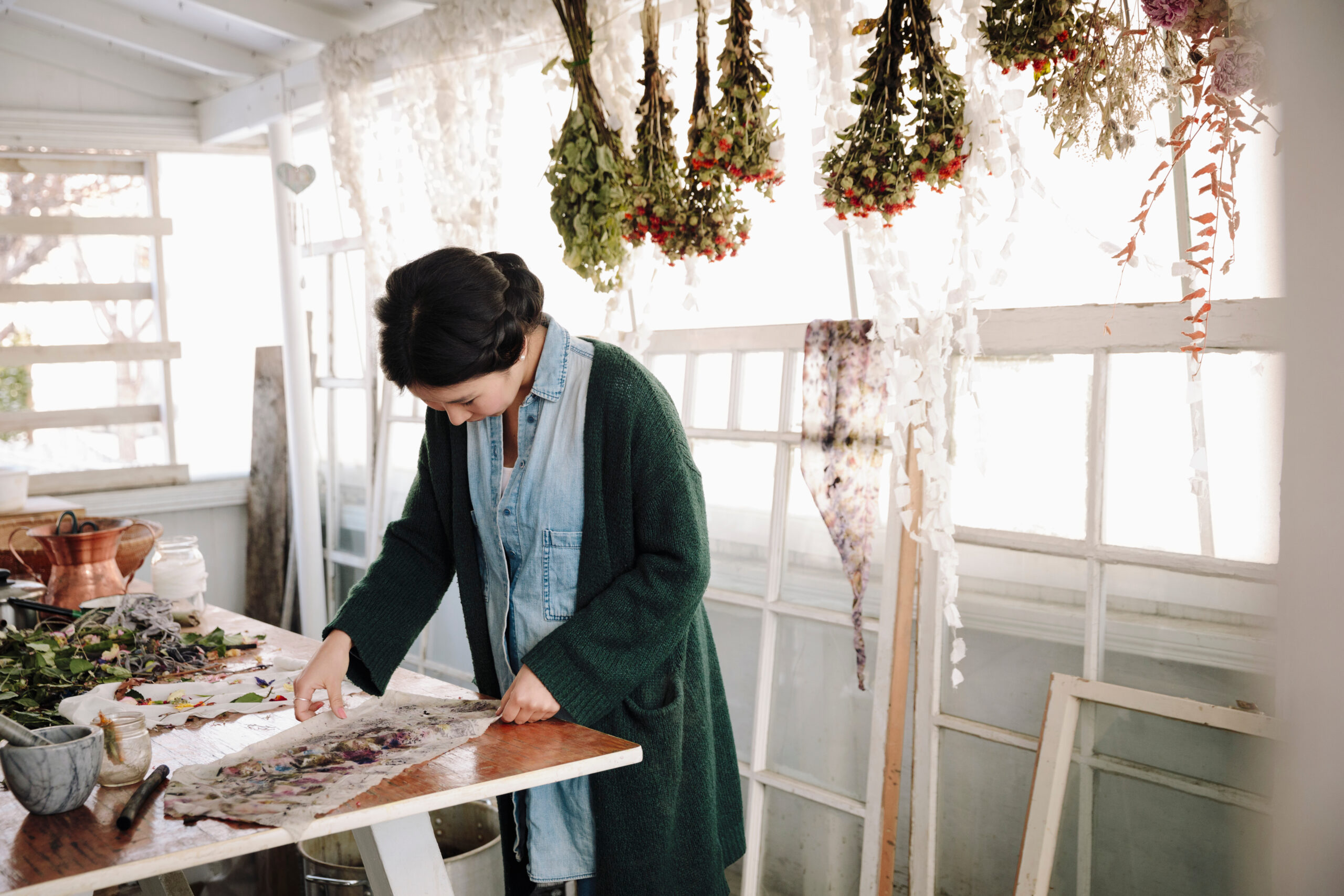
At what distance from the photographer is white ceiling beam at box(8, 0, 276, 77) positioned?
161 inches

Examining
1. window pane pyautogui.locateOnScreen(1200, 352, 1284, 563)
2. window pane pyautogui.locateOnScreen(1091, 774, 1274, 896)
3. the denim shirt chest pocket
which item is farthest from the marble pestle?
window pane pyautogui.locateOnScreen(1200, 352, 1284, 563)

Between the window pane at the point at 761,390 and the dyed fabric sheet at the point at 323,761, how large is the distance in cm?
132

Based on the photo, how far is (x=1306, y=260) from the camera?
70.4 inches

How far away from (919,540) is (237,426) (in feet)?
13.5

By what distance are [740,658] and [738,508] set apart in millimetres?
436

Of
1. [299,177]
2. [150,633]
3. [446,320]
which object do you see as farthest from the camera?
[299,177]

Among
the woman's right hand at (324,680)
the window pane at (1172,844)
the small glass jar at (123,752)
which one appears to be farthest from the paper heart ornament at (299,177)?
the window pane at (1172,844)

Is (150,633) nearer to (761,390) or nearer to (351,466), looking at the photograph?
(761,390)

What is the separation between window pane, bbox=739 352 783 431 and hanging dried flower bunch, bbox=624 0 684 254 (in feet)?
1.73

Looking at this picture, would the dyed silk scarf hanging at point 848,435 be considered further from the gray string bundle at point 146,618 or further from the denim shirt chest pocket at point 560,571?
the gray string bundle at point 146,618

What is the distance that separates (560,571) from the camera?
1.86 m

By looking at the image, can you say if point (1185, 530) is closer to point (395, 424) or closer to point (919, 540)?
point (919, 540)

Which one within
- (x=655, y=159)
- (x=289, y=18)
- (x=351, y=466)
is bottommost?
(x=351, y=466)

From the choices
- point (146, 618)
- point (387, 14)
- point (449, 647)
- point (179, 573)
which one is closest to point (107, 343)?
point (387, 14)
